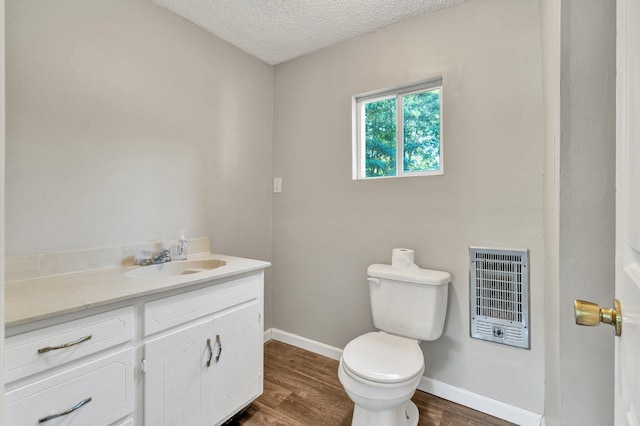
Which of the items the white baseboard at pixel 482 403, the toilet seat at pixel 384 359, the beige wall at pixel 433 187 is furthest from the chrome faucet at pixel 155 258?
the white baseboard at pixel 482 403

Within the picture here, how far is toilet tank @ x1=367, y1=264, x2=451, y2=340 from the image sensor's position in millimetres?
1549

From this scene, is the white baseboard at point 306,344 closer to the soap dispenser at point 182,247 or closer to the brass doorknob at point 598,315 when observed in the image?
the soap dispenser at point 182,247

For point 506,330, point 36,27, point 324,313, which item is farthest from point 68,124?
point 506,330

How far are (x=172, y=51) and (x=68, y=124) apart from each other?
28.9 inches

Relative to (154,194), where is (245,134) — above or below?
above

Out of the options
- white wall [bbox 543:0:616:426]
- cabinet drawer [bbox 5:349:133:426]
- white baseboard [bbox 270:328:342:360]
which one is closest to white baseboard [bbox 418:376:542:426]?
white baseboard [bbox 270:328:342:360]

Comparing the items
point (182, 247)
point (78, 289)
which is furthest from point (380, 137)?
point (78, 289)

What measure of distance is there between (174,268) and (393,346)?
1251mm

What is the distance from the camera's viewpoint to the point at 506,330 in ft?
4.99

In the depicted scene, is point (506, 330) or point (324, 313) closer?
point (506, 330)

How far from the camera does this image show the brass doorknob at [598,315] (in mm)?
455

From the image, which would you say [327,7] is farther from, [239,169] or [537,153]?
[537,153]

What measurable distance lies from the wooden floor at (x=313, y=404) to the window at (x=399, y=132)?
1335 millimetres

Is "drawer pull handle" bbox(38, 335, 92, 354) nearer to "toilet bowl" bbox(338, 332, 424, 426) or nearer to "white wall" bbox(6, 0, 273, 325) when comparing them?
"white wall" bbox(6, 0, 273, 325)
